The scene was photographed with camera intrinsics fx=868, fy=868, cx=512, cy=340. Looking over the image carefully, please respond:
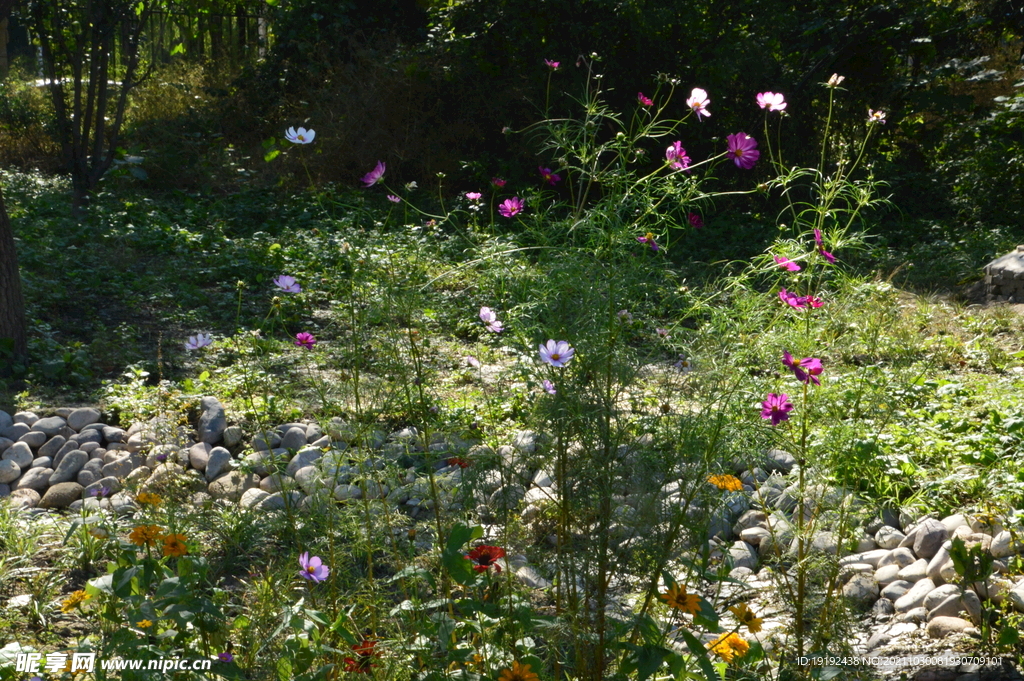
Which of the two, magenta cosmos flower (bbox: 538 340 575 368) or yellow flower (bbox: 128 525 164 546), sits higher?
magenta cosmos flower (bbox: 538 340 575 368)

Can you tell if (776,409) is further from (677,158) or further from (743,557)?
(743,557)

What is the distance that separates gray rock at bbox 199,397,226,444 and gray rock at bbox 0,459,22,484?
29.2 inches

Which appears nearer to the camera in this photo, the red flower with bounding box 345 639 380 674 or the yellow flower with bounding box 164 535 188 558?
the red flower with bounding box 345 639 380 674

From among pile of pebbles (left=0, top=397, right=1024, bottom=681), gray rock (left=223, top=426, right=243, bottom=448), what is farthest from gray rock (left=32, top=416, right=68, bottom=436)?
gray rock (left=223, top=426, right=243, bottom=448)

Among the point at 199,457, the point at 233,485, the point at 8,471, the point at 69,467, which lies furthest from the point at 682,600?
the point at 8,471

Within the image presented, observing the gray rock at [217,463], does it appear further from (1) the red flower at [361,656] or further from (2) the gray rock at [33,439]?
(1) the red flower at [361,656]

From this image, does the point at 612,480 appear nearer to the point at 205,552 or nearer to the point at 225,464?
the point at 205,552

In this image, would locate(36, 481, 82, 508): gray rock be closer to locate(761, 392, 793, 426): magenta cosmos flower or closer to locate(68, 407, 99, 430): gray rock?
locate(68, 407, 99, 430): gray rock

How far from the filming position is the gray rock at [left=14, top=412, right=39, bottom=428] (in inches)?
154

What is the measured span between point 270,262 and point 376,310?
14.4 ft

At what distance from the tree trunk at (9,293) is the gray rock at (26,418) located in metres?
0.55

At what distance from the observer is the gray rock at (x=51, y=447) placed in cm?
376

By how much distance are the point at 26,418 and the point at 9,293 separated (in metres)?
0.78

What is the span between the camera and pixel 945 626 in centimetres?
234
